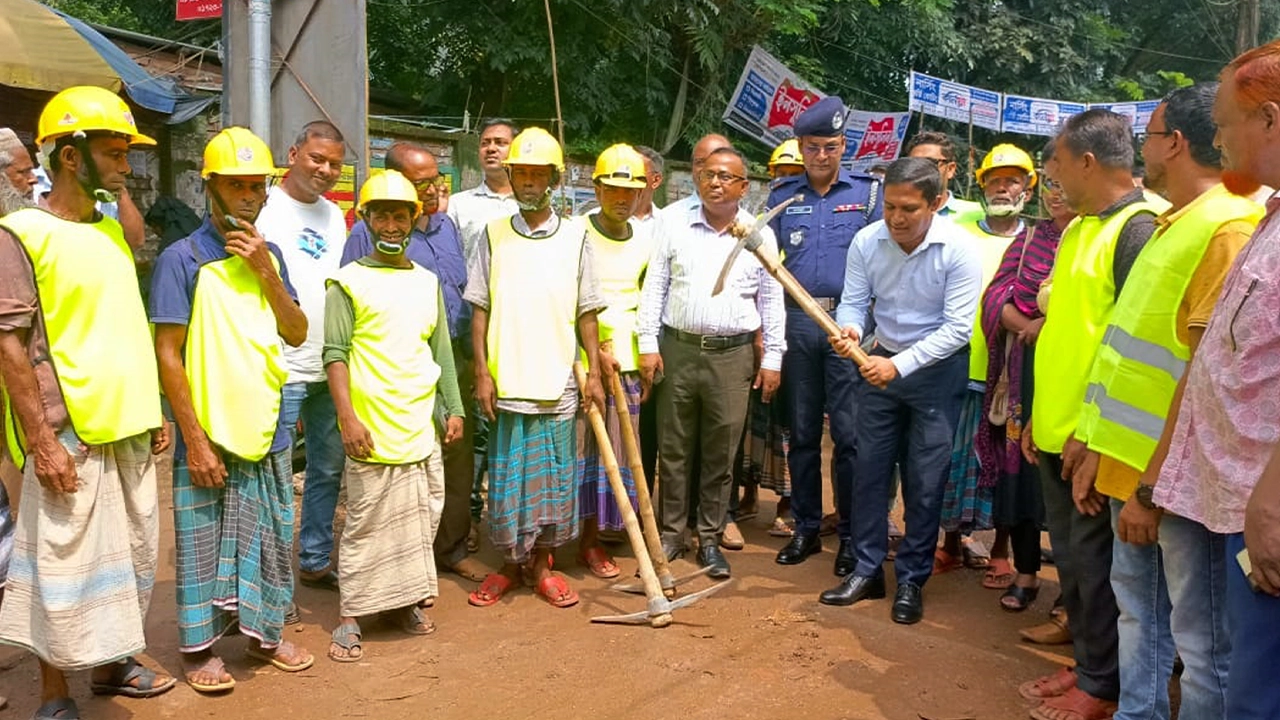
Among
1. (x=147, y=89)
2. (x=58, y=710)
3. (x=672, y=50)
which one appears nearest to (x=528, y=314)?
(x=58, y=710)

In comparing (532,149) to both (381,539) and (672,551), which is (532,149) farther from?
(672,551)

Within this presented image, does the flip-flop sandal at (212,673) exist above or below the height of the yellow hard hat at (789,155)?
below

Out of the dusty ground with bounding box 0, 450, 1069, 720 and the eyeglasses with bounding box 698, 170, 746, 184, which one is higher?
the eyeglasses with bounding box 698, 170, 746, 184

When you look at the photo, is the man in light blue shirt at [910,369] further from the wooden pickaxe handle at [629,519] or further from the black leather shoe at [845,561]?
the wooden pickaxe handle at [629,519]

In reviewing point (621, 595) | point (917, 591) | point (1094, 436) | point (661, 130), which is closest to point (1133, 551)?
point (1094, 436)

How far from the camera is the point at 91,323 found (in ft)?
10.8

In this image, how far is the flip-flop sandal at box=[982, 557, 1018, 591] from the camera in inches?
198

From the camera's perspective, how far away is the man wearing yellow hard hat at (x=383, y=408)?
4.09m

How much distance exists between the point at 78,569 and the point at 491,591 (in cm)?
189

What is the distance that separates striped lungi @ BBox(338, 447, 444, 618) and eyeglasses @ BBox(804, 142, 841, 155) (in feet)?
8.53

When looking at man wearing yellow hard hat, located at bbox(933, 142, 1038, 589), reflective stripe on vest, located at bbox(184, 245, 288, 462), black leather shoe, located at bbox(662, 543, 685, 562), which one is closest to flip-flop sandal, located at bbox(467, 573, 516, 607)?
black leather shoe, located at bbox(662, 543, 685, 562)

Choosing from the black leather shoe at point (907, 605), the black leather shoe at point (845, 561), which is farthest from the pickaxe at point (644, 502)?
the black leather shoe at point (907, 605)

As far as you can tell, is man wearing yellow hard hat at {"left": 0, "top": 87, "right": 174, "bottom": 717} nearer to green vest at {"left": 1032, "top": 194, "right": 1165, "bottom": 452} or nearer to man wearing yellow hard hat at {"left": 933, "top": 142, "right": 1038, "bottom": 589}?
green vest at {"left": 1032, "top": 194, "right": 1165, "bottom": 452}

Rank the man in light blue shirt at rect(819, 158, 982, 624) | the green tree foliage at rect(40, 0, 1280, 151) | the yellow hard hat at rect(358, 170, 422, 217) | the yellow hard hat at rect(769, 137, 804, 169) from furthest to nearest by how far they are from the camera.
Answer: the green tree foliage at rect(40, 0, 1280, 151) → the yellow hard hat at rect(769, 137, 804, 169) → the man in light blue shirt at rect(819, 158, 982, 624) → the yellow hard hat at rect(358, 170, 422, 217)
